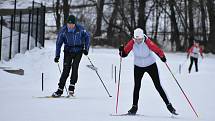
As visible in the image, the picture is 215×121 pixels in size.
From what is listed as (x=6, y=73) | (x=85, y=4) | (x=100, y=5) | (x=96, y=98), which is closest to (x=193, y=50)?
(x=6, y=73)

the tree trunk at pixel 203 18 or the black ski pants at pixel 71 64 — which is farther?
the tree trunk at pixel 203 18

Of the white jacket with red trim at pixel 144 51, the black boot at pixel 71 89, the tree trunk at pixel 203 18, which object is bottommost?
the black boot at pixel 71 89

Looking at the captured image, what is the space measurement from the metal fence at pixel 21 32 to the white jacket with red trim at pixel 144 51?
1162 centimetres

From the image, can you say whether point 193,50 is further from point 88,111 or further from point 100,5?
point 100,5

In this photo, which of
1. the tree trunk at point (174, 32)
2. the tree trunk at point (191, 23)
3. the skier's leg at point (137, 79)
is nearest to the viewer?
the skier's leg at point (137, 79)

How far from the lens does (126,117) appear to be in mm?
10070

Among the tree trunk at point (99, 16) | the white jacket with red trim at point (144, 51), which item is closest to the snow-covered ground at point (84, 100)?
the white jacket with red trim at point (144, 51)

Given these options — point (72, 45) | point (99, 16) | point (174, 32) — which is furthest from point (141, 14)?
point (72, 45)

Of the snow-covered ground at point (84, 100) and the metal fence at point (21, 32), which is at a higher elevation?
the metal fence at point (21, 32)

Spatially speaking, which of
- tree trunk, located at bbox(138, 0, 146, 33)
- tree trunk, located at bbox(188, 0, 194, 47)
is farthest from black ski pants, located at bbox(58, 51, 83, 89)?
tree trunk, located at bbox(138, 0, 146, 33)

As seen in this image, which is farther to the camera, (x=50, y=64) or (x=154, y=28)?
(x=154, y=28)

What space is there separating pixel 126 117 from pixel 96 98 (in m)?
3.61

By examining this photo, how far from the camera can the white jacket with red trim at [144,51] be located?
10.5 meters

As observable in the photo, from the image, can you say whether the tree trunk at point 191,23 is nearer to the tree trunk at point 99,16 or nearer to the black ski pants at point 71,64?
the tree trunk at point 99,16
